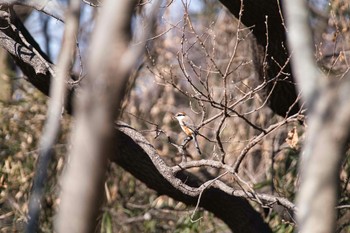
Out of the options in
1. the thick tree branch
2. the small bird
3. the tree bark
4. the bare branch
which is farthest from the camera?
the small bird

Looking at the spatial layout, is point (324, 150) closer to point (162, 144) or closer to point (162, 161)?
point (162, 161)

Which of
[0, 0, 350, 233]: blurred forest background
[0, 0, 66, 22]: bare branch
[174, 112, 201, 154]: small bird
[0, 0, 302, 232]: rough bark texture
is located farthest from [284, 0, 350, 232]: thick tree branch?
[0, 0, 350, 233]: blurred forest background

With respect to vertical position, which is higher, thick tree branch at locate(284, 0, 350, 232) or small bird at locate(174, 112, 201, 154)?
small bird at locate(174, 112, 201, 154)

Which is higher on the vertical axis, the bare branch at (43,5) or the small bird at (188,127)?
the bare branch at (43,5)

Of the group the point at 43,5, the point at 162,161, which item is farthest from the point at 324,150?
the point at 43,5

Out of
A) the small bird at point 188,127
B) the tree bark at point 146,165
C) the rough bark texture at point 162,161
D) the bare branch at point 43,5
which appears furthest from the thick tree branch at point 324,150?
the small bird at point 188,127

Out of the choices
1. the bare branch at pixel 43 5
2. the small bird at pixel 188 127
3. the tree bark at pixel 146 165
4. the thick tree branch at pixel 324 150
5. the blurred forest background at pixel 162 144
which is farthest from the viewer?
the blurred forest background at pixel 162 144

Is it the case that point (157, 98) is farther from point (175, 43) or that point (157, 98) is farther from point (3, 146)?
point (3, 146)

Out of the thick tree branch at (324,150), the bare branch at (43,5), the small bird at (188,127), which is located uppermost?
the bare branch at (43,5)

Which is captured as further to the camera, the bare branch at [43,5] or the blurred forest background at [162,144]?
the blurred forest background at [162,144]

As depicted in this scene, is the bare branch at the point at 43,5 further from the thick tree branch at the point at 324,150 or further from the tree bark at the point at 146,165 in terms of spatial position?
the thick tree branch at the point at 324,150

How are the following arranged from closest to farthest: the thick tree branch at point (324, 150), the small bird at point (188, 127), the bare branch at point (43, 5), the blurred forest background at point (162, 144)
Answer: the thick tree branch at point (324, 150)
the bare branch at point (43, 5)
the small bird at point (188, 127)
the blurred forest background at point (162, 144)

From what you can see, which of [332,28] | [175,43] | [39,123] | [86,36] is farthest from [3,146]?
[332,28]

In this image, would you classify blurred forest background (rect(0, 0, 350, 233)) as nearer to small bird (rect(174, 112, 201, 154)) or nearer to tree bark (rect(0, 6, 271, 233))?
tree bark (rect(0, 6, 271, 233))
